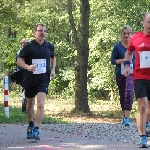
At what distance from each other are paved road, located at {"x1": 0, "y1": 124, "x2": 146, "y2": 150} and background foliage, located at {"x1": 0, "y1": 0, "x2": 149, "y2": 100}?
411 inches

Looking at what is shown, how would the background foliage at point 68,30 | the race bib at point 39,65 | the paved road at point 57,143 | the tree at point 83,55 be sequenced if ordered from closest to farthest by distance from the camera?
the paved road at point 57,143
the race bib at point 39,65
the tree at point 83,55
the background foliage at point 68,30

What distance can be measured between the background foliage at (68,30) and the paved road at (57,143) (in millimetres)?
10431

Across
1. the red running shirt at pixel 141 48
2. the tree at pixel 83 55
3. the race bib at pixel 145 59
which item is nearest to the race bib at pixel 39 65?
the red running shirt at pixel 141 48

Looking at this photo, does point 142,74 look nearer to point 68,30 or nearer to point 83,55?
point 83,55

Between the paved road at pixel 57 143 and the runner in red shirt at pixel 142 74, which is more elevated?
the runner in red shirt at pixel 142 74

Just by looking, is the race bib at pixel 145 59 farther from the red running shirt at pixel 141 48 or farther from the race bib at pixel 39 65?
the race bib at pixel 39 65

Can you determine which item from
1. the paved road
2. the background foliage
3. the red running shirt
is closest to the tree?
the background foliage

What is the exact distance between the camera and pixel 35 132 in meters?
7.64

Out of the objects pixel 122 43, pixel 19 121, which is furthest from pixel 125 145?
pixel 19 121

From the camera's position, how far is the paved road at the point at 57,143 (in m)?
6.84

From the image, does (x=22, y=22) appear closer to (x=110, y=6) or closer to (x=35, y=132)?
(x=110, y=6)

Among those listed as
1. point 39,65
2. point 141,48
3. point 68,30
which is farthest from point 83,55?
point 68,30

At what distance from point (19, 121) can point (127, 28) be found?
4.14 metres

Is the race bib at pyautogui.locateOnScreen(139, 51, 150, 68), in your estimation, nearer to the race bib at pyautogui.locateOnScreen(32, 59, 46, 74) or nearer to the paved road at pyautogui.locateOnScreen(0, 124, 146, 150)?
the paved road at pyautogui.locateOnScreen(0, 124, 146, 150)
